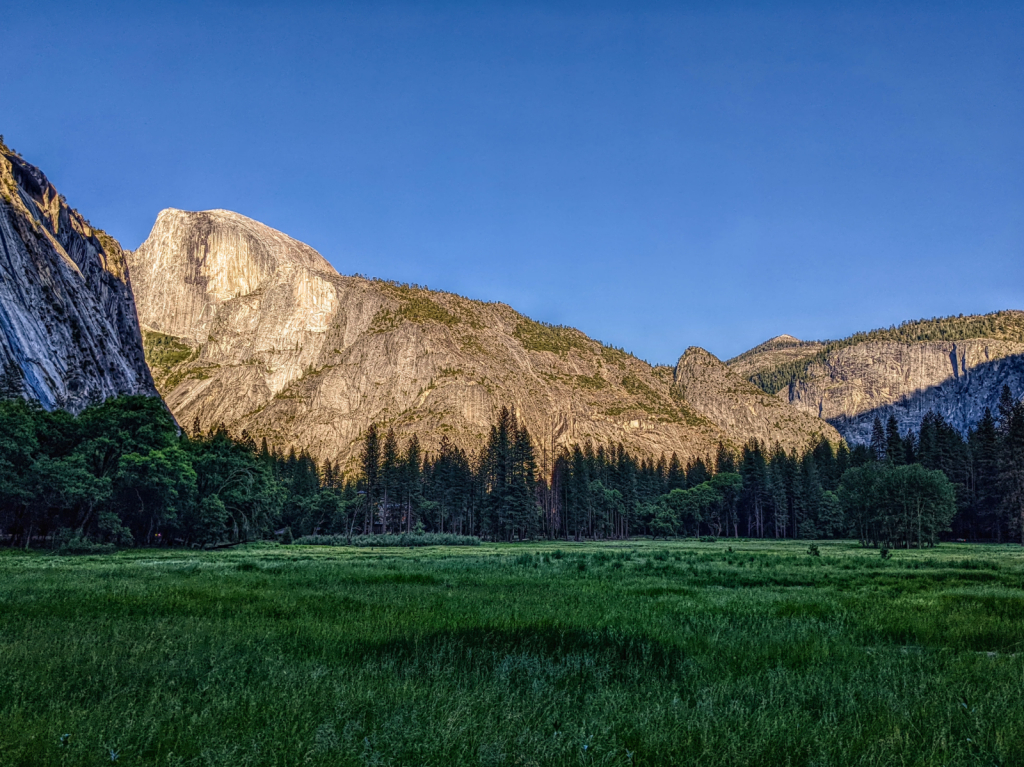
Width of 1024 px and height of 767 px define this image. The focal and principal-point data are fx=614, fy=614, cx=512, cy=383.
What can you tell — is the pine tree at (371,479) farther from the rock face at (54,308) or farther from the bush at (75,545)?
the bush at (75,545)

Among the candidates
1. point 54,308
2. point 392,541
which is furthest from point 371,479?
point 54,308

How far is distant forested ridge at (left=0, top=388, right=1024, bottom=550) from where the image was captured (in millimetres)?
50969

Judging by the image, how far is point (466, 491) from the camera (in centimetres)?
12612

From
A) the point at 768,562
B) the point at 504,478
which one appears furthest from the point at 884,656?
the point at 504,478

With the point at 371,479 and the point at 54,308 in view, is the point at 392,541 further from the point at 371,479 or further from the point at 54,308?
the point at 54,308

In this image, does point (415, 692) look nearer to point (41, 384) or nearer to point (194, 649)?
point (194, 649)

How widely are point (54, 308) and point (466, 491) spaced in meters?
75.6

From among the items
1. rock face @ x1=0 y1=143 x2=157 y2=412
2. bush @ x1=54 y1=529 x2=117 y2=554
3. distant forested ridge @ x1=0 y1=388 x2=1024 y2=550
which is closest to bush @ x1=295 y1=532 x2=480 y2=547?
distant forested ridge @ x1=0 y1=388 x2=1024 y2=550

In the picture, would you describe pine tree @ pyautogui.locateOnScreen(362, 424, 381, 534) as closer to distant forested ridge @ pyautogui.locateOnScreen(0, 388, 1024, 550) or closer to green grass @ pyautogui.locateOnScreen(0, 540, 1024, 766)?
distant forested ridge @ pyautogui.locateOnScreen(0, 388, 1024, 550)

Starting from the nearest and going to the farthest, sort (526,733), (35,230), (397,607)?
(526,733)
(397,607)
(35,230)

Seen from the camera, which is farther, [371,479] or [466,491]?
[466,491]

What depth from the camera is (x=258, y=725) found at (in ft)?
19.1

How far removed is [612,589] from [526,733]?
15394 millimetres

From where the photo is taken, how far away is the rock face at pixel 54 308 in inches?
2955
